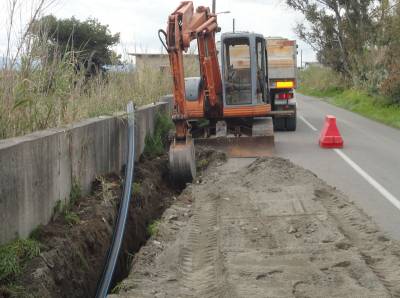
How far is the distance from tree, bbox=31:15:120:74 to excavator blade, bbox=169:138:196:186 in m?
2.07

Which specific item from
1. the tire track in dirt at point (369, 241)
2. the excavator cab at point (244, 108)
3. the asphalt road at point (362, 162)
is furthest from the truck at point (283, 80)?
the tire track in dirt at point (369, 241)

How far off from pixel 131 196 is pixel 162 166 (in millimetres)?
3182

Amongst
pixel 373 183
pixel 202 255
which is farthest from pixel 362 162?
pixel 202 255

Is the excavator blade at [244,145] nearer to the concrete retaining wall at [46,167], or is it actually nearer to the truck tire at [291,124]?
the concrete retaining wall at [46,167]

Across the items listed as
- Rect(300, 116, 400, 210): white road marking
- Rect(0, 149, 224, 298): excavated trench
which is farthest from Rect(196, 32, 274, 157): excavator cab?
Rect(0, 149, 224, 298): excavated trench

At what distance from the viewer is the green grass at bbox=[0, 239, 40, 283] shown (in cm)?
499

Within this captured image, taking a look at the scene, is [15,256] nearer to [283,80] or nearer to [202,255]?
[202,255]

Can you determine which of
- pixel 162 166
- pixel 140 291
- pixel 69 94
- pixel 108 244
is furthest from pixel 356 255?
pixel 162 166

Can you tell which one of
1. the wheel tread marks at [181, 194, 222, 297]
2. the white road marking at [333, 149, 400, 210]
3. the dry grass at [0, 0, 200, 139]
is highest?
the dry grass at [0, 0, 200, 139]

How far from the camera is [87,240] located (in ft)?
21.9

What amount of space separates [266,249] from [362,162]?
24.5ft

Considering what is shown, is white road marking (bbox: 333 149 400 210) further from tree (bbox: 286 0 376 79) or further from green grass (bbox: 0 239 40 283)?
tree (bbox: 286 0 376 79)

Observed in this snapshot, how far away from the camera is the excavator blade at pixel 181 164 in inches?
436

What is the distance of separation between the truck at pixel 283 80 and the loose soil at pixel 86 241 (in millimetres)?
11162
